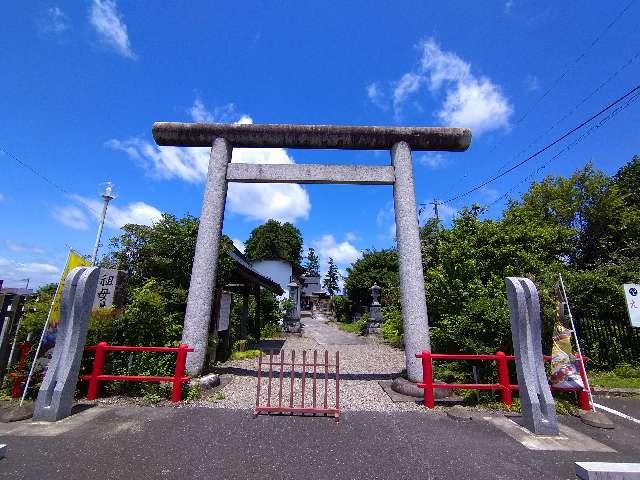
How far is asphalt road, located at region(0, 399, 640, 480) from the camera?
3.24 meters

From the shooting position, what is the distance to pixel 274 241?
43125mm

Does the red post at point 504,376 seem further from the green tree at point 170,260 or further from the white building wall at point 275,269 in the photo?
the white building wall at point 275,269

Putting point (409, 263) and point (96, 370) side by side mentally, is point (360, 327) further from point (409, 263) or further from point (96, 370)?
point (96, 370)

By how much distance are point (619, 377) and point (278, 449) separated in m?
9.46

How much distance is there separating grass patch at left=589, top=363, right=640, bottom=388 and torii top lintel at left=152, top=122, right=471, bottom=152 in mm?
6578

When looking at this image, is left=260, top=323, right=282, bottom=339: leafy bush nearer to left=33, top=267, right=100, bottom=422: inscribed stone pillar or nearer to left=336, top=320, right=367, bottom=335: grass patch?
left=336, top=320, right=367, bottom=335: grass patch

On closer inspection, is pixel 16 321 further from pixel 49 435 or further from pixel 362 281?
pixel 362 281

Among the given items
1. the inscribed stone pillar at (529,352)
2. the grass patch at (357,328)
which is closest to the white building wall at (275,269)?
the grass patch at (357,328)

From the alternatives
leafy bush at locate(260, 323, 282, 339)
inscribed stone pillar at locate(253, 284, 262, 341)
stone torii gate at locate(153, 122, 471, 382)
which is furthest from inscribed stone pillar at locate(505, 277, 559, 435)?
leafy bush at locate(260, 323, 282, 339)

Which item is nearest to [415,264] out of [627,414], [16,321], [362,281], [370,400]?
[370,400]

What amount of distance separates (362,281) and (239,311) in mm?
16793

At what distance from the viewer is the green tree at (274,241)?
4247 cm

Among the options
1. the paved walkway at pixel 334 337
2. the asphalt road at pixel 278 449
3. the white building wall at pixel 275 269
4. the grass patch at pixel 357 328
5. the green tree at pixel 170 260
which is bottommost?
the asphalt road at pixel 278 449

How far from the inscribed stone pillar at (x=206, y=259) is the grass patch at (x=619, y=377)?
899 centimetres
